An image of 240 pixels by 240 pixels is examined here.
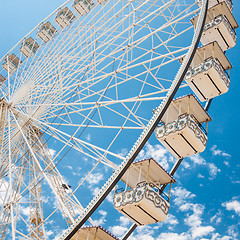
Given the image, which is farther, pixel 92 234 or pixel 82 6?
pixel 82 6

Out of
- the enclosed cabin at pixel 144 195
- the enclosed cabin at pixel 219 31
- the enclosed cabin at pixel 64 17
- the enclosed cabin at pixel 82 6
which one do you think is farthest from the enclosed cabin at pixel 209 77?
the enclosed cabin at pixel 64 17

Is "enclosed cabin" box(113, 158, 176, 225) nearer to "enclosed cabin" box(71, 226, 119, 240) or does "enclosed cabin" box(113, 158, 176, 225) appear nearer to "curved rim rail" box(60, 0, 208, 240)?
"enclosed cabin" box(71, 226, 119, 240)

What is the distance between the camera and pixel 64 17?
67.8 ft

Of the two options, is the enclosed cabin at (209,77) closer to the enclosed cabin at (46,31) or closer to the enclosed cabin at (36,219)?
the enclosed cabin at (36,219)

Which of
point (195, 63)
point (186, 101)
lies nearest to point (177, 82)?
point (186, 101)

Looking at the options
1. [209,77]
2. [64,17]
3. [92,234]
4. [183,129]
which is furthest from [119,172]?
[64,17]

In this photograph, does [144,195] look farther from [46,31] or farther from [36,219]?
[46,31]

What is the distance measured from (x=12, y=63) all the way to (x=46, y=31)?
2.81 m

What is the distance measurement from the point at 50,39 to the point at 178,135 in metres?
10.6

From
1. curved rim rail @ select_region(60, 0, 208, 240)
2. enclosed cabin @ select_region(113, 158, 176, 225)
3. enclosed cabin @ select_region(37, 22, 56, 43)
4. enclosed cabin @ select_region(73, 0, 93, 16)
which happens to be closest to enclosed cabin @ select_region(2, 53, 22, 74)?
enclosed cabin @ select_region(37, 22, 56, 43)

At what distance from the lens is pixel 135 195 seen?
10984 millimetres

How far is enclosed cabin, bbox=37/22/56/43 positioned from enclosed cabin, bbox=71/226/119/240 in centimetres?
1201

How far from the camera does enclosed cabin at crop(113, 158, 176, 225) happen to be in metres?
10.9

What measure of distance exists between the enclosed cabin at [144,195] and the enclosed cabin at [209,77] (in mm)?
2739
